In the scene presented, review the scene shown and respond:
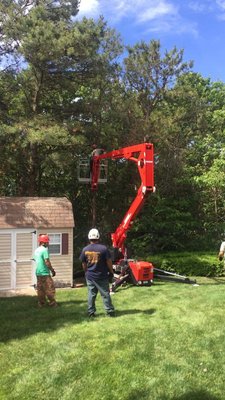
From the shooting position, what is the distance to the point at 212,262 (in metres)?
16.4

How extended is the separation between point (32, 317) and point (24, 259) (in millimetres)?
4706

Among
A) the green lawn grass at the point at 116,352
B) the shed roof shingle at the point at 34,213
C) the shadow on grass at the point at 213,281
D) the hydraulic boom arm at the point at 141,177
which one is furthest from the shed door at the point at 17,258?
the shadow on grass at the point at 213,281

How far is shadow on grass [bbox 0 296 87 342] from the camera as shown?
8132 mm

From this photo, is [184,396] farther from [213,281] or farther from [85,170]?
[85,170]

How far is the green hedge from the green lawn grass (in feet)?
19.2

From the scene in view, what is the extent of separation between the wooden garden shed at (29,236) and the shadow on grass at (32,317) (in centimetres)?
229

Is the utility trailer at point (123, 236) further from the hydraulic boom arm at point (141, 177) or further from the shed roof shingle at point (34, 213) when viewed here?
the shed roof shingle at point (34, 213)

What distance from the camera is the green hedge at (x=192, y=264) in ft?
53.8

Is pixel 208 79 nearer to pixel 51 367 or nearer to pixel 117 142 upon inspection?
pixel 117 142

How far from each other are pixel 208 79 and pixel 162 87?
53.7ft

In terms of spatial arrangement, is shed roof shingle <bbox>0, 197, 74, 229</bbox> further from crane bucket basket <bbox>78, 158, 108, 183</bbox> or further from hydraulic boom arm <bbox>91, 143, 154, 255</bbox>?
crane bucket basket <bbox>78, 158, 108, 183</bbox>

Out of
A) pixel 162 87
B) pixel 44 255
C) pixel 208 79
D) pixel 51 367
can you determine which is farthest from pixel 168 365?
pixel 208 79

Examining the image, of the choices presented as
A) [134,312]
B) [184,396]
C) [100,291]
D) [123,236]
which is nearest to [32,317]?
[100,291]

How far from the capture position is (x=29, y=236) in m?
13.9
